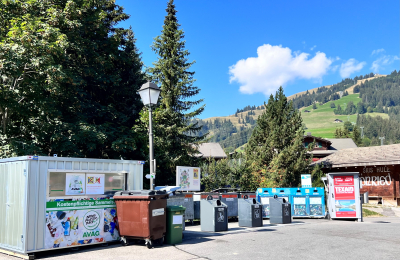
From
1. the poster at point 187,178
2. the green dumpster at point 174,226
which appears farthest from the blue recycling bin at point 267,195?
the green dumpster at point 174,226

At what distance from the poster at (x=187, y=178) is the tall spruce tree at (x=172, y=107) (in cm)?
537

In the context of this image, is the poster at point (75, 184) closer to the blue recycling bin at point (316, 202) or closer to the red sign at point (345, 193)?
the blue recycling bin at point (316, 202)

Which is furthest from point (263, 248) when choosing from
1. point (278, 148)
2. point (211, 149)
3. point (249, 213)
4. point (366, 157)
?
point (211, 149)

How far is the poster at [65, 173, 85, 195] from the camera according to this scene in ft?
30.2

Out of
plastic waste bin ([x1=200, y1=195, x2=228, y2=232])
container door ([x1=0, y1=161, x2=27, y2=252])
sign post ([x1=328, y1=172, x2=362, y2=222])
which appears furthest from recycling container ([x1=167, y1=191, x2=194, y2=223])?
sign post ([x1=328, y1=172, x2=362, y2=222])

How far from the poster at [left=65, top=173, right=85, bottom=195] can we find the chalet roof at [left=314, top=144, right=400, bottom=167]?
80.6 ft

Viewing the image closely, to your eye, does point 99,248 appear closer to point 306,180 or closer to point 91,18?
point 306,180

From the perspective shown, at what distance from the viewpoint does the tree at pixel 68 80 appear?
14977 mm

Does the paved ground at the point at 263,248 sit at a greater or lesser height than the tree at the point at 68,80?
lesser

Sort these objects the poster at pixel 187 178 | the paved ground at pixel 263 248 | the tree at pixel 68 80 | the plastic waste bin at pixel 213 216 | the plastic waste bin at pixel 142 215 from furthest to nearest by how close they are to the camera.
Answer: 1. the poster at pixel 187 178
2. the tree at pixel 68 80
3. the plastic waste bin at pixel 213 216
4. the plastic waste bin at pixel 142 215
5. the paved ground at pixel 263 248

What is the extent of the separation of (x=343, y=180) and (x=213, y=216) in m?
8.07

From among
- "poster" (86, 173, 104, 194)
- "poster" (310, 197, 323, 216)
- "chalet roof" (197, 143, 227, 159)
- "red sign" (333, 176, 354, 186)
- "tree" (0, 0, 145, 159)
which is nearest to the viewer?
"poster" (86, 173, 104, 194)

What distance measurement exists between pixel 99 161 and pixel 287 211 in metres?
9.19

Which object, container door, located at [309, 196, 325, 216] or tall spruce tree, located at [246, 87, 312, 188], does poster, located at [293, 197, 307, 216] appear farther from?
tall spruce tree, located at [246, 87, 312, 188]
